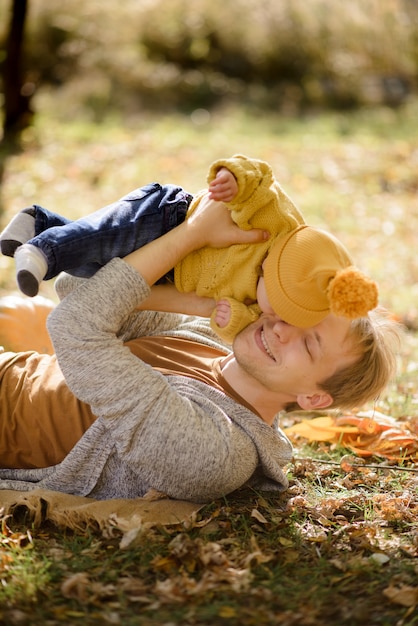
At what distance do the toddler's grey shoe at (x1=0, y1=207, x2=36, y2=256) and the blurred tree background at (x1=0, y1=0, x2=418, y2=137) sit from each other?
24.4ft

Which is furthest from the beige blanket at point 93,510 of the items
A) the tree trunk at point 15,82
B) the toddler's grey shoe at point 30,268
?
the tree trunk at point 15,82

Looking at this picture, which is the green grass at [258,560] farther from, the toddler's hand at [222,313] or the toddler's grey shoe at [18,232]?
the toddler's grey shoe at [18,232]

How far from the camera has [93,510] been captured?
9.46ft

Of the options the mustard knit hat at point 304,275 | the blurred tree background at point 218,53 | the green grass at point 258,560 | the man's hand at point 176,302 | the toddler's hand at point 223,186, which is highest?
the blurred tree background at point 218,53

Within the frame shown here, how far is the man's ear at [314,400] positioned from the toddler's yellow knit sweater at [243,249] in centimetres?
38

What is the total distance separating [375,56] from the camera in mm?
12672

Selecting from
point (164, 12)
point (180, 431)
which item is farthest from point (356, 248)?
point (164, 12)

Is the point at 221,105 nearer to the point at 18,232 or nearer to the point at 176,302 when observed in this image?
the point at 176,302

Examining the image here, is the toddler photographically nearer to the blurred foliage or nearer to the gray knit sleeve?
the gray knit sleeve

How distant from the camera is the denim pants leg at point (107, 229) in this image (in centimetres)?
280

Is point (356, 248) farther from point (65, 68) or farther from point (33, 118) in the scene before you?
point (65, 68)

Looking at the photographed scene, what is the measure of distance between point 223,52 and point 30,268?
33.4ft

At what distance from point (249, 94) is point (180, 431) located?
31.6 ft

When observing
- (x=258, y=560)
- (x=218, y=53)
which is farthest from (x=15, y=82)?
(x=258, y=560)
